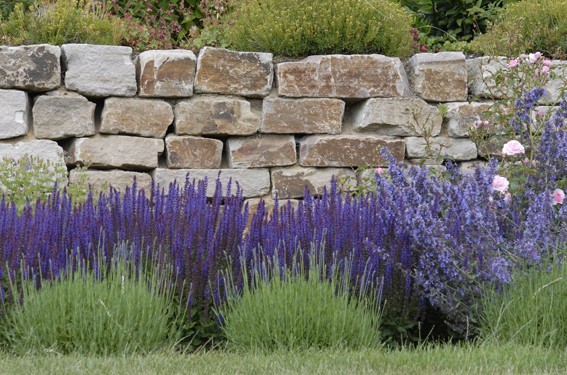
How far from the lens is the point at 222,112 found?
236 inches

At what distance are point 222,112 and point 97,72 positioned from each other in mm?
846

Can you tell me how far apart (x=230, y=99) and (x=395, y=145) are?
1.15 meters

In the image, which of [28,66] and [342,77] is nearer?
[28,66]

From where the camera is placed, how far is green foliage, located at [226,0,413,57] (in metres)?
6.10

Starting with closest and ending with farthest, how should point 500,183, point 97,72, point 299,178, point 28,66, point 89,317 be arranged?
point 89,317 < point 500,183 < point 28,66 < point 97,72 < point 299,178

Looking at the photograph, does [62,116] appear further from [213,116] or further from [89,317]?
[89,317]

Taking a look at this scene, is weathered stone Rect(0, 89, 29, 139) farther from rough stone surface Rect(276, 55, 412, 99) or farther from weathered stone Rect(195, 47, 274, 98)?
rough stone surface Rect(276, 55, 412, 99)

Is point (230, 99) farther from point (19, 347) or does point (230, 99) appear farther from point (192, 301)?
point (19, 347)

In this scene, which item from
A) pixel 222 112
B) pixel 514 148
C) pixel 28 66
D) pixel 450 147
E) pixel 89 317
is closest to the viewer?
pixel 89 317

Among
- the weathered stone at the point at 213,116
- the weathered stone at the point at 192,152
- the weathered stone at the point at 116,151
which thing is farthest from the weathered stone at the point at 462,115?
the weathered stone at the point at 116,151

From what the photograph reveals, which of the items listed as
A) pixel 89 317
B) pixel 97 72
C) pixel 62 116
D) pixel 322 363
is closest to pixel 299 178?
pixel 97 72

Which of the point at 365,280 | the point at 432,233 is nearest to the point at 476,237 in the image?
the point at 432,233

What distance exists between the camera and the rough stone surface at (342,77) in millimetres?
6031

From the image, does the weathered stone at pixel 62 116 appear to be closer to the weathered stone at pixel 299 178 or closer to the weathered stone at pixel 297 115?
the weathered stone at pixel 297 115
